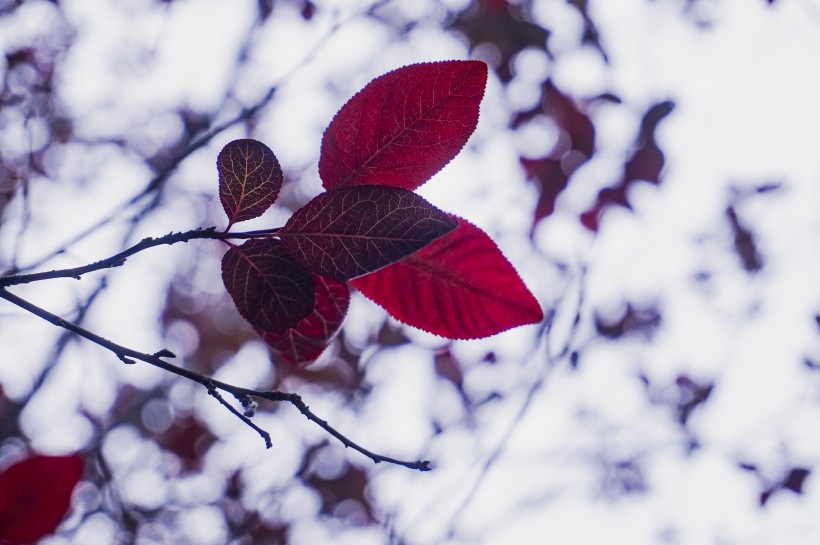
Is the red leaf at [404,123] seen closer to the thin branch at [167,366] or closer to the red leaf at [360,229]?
the red leaf at [360,229]

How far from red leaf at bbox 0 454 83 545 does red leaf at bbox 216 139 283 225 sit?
18.1 inches

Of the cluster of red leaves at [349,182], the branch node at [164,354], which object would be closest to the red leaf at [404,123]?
the cluster of red leaves at [349,182]

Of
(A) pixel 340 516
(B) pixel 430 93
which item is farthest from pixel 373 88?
(A) pixel 340 516

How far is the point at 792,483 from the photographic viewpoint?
3.71 m

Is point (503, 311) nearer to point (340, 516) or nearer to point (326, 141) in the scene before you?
point (326, 141)

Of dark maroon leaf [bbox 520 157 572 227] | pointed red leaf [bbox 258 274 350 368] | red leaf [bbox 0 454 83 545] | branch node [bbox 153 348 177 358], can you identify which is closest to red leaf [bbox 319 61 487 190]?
pointed red leaf [bbox 258 274 350 368]

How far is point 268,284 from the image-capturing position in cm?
57

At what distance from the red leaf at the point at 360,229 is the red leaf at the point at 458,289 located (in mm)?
107

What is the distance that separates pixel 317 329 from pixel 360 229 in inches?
7.4

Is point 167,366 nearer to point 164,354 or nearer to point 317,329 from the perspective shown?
point 164,354

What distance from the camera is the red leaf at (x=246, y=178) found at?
562 mm

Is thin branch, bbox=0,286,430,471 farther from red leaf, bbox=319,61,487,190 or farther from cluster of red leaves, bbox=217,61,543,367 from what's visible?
red leaf, bbox=319,61,487,190

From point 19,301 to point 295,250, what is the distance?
24cm

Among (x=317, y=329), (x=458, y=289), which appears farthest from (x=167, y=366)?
(x=458, y=289)
